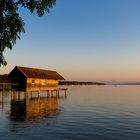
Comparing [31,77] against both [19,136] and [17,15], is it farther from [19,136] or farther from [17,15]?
[17,15]

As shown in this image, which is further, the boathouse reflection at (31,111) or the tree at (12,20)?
the boathouse reflection at (31,111)

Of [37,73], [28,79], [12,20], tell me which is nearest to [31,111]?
[28,79]

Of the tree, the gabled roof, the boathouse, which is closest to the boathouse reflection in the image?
the boathouse

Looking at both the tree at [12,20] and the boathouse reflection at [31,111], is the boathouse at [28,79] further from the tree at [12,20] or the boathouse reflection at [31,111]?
the tree at [12,20]

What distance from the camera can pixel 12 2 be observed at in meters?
13.0

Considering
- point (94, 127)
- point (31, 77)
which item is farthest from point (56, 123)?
point (31, 77)

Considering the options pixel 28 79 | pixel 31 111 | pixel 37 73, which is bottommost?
pixel 31 111

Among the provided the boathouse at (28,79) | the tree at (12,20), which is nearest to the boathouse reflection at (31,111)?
the boathouse at (28,79)

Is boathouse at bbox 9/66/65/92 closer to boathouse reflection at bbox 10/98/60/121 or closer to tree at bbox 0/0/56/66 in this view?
boathouse reflection at bbox 10/98/60/121

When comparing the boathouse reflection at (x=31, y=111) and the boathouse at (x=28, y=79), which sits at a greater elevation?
the boathouse at (x=28, y=79)

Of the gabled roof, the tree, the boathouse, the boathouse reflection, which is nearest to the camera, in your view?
the tree

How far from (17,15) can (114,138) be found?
40.4 feet

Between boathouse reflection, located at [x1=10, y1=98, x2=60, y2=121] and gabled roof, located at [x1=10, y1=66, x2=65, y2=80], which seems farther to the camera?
gabled roof, located at [x1=10, y1=66, x2=65, y2=80]

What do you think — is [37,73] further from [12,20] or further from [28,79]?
[12,20]
